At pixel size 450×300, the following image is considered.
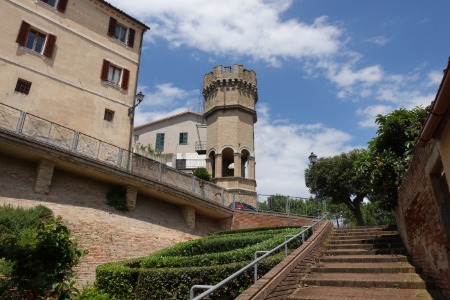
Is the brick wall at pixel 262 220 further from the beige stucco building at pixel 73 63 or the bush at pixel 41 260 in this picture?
the bush at pixel 41 260

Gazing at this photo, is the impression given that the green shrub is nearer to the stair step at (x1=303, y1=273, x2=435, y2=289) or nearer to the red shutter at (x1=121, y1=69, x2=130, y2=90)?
the red shutter at (x1=121, y1=69, x2=130, y2=90)

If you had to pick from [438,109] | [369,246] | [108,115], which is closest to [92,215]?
[108,115]

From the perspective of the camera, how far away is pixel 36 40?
708 inches

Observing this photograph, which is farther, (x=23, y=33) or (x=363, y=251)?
(x=23, y=33)

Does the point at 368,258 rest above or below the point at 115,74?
below

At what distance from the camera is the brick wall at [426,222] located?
18.8ft

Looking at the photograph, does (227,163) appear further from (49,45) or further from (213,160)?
(49,45)

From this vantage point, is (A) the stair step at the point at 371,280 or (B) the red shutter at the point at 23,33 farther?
(B) the red shutter at the point at 23,33

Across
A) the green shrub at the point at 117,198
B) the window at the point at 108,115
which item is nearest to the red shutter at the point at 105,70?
the window at the point at 108,115

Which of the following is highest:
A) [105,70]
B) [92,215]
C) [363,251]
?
[105,70]

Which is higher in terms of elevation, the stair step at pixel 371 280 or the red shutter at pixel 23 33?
the red shutter at pixel 23 33

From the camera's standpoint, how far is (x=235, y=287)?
309 inches

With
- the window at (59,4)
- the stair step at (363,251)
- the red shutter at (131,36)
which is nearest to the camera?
the stair step at (363,251)

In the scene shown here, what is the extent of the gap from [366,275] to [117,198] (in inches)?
483
